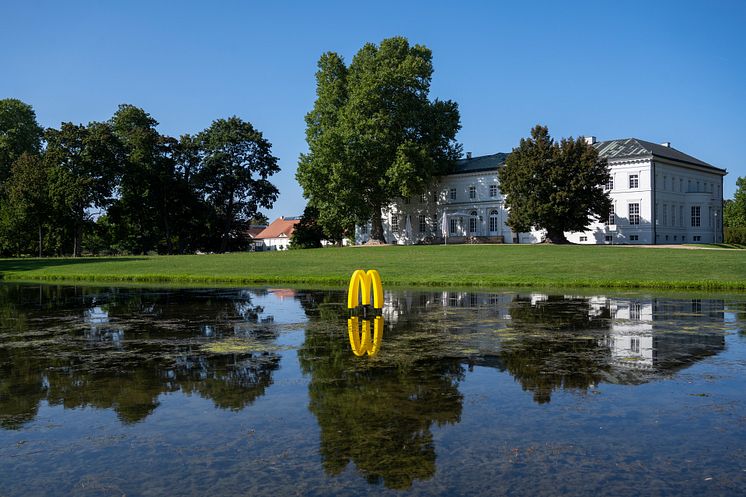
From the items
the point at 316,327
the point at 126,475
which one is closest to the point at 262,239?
the point at 316,327

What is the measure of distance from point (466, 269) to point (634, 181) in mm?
38109

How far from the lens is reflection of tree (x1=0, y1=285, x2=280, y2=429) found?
7516 mm

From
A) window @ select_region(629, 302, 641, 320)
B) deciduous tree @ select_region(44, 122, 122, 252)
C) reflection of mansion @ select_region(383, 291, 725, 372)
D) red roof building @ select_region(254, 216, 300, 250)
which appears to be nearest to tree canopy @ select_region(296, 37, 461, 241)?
deciduous tree @ select_region(44, 122, 122, 252)

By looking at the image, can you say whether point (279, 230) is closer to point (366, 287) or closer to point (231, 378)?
point (366, 287)

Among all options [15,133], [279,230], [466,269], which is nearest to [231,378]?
[466,269]

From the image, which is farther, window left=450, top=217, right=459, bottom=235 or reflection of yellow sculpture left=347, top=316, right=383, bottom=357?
window left=450, top=217, right=459, bottom=235

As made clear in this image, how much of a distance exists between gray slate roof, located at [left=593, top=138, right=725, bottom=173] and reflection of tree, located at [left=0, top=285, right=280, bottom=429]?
5703cm

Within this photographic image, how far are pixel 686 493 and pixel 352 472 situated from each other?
2.39 metres

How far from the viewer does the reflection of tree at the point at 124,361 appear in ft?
24.7

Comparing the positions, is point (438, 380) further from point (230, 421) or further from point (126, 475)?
point (126, 475)

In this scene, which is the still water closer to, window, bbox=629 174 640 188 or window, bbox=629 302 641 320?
window, bbox=629 302 641 320


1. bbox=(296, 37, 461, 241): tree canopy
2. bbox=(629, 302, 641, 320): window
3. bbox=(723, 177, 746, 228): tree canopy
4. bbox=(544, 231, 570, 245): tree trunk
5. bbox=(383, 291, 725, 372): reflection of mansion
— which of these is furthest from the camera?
bbox=(723, 177, 746, 228): tree canopy

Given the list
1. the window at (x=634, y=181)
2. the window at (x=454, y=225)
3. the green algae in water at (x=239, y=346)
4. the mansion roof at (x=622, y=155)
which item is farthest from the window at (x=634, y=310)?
the window at (x=454, y=225)

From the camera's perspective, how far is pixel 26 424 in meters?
6.50
